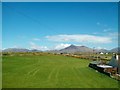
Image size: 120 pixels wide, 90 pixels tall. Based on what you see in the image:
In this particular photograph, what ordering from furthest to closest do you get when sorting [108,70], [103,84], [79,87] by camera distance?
[108,70] < [103,84] < [79,87]

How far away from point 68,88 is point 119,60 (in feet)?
64.6

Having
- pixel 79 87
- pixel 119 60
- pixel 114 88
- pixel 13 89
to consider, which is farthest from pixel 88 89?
pixel 119 60

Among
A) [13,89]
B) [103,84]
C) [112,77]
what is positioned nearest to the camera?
[13,89]

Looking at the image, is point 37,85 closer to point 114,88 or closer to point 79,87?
point 79,87

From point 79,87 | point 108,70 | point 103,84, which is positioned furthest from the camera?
point 108,70

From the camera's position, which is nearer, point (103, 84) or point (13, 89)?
point (13, 89)

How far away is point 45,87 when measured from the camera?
2534 centimetres

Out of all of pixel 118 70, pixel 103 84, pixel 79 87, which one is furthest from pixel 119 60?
pixel 79 87

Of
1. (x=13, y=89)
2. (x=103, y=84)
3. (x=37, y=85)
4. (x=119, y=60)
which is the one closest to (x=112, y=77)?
(x=103, y=84)

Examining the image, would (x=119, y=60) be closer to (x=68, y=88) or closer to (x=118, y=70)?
(x=118, y=70)

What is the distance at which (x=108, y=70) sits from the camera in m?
40.5

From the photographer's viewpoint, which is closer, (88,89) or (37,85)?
(88,89)

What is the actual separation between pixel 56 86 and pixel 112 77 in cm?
1101

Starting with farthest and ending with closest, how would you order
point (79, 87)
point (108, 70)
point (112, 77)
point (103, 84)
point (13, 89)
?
point (108, 70) → point (112, 77) → point (103, 84) → point (79, 87) → point (13, 89)
